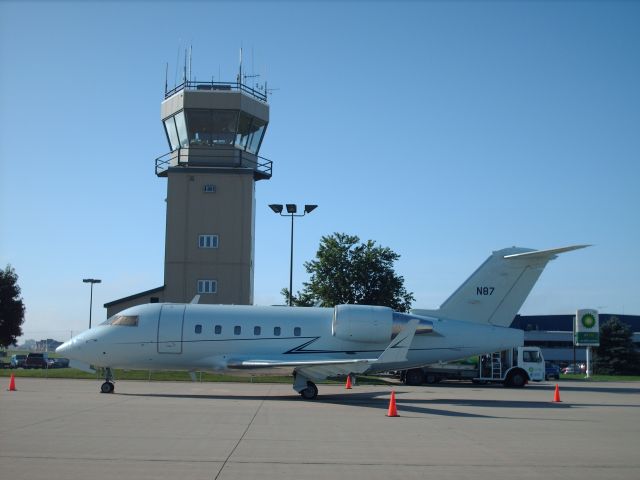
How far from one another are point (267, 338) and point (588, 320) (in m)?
31.8

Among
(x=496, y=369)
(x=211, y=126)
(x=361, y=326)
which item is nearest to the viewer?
(x=361, y=326)

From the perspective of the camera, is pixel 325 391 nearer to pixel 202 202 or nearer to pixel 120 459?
pixel 120 459

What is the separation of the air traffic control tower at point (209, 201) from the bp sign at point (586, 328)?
23.6 m

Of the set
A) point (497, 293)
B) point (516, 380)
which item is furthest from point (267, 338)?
point (516, 380)

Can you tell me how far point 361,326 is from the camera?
2453 centimetres

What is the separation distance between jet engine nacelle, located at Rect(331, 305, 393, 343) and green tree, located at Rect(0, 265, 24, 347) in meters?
38.6

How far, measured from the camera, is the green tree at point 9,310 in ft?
176

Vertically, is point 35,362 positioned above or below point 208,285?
below

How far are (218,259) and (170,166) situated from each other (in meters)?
7.45

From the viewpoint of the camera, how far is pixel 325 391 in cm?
2847

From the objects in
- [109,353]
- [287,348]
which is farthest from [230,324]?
[109,353]

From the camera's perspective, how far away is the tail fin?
26.2 metres

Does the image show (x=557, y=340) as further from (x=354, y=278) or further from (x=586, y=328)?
(x=354, y=278)

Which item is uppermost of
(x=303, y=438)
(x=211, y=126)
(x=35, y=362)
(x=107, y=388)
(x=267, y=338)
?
(x=211, y=126)
